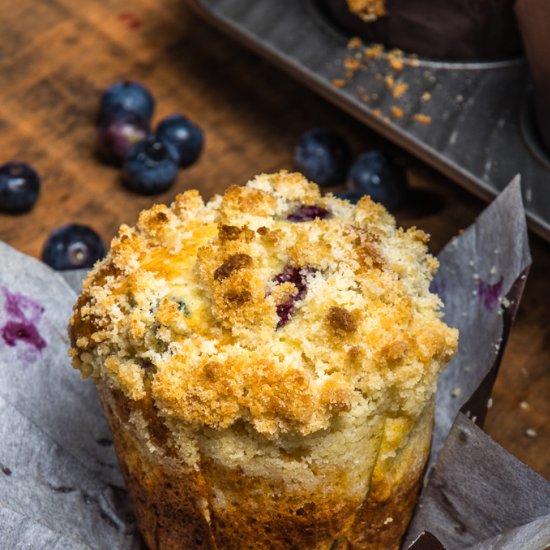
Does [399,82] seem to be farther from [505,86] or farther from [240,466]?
[240,466]

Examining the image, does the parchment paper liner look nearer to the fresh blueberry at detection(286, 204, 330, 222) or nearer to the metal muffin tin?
the metal muffin tin

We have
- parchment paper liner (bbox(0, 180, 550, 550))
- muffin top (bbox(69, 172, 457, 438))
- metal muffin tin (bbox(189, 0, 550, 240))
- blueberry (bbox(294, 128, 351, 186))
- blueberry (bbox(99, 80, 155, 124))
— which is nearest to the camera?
muffin top (bbox(69, 172, 457, 438))

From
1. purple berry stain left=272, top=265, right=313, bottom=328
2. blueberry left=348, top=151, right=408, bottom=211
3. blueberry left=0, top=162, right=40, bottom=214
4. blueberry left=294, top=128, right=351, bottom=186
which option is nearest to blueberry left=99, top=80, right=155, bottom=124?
blueberry left=0, top=162, right=40, bottom=214

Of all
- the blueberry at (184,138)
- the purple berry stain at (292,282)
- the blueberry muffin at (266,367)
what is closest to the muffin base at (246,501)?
the blueberry muffin at (266,367)

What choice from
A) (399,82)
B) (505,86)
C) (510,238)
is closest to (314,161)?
(399,82)

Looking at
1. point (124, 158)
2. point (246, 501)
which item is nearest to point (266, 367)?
point (246, 501)
